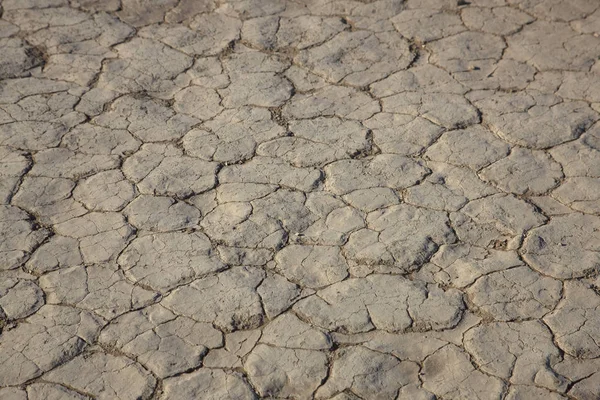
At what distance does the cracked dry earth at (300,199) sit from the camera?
2688mm

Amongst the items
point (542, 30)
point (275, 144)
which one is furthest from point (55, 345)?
point (542, 30)

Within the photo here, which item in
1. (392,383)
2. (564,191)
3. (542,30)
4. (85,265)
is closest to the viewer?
(392,383)

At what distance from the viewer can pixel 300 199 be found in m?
3.36

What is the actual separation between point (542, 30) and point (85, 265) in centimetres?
277

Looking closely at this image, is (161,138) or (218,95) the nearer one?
(161,138)

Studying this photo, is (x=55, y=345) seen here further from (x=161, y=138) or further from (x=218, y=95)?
(x=218, y=95)

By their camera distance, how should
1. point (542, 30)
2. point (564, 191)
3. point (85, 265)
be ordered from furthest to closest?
point (542, 30)
point (564, 191)
point (85, 265)

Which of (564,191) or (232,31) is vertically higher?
(232,31)

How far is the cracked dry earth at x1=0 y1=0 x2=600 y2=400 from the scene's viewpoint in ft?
8.82

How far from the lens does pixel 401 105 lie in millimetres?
3914

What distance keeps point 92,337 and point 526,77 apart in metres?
2.50

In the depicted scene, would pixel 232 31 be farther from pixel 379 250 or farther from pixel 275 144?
pixel 379 250

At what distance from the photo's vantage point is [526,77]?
4.09 meters

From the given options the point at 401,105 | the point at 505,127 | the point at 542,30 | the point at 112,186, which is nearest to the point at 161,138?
the point at 112,186
